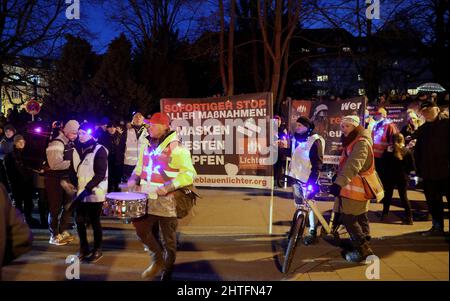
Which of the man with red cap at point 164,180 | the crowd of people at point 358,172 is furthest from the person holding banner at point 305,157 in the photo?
the man with red cap at point 164,180

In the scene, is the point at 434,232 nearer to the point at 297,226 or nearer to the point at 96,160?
the point at 297,226

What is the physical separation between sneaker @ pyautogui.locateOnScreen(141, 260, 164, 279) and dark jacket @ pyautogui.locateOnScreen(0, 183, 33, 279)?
9.23ft

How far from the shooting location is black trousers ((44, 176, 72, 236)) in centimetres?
722

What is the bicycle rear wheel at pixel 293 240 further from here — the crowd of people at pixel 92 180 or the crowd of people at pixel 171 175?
the crowd of people at pixel 92 180

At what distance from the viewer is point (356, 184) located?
18.6 ft

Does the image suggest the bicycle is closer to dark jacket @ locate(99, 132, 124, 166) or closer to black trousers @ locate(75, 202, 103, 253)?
black trousers @ locate(75, 202, 103, 253)

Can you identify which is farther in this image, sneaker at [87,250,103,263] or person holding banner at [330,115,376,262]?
sneaker at [87,250,103,263]

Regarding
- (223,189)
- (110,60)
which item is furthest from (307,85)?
(223,189)

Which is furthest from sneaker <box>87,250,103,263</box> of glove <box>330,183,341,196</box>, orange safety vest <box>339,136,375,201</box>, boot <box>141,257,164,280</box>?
→ orange safety vest <box>339,136,375,201</box>

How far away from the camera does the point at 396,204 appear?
9.84 metres

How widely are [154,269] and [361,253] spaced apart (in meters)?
2.53

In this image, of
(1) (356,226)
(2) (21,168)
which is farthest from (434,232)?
(2) (21,168)

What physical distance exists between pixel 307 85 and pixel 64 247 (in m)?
27.8

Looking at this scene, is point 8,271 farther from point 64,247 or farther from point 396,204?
point 396,204
